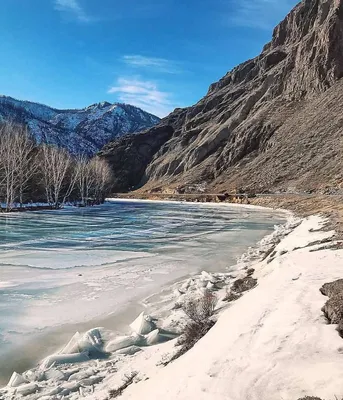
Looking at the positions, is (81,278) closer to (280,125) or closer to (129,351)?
(129,351)

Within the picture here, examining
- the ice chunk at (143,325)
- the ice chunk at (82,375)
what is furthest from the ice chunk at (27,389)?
the ice chunk at (143,325)

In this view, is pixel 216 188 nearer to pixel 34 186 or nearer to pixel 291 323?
pixel 34 186

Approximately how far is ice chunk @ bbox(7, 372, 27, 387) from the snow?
0.05 ft

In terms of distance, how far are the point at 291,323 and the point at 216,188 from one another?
275ft

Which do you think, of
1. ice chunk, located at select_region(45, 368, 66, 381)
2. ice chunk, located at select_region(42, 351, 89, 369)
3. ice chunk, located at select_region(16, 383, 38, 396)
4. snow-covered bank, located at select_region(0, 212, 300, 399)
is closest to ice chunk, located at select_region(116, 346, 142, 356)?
snow-covered bank, located at select_region(0, 212, 300, 399)

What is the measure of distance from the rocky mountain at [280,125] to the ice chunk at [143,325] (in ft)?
162

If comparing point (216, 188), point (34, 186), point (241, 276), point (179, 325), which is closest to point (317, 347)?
point (179, 325)

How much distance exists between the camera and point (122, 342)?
6.34 m

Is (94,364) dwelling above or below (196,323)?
below

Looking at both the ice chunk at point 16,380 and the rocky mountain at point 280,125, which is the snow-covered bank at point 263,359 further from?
the rocky mountain at point 280,125

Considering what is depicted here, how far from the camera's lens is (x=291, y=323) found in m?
4.89

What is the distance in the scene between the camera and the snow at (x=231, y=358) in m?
3.62

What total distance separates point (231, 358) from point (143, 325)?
9.93 feet

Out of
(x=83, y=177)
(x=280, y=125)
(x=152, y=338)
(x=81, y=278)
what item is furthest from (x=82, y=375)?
(x=280, y=125)
